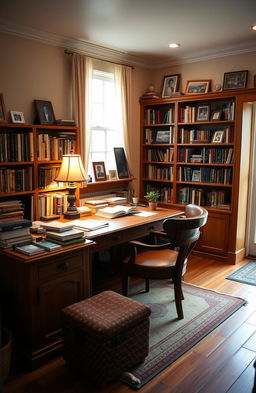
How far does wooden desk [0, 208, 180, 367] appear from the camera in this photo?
2.26 metres

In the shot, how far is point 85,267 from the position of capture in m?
2.59

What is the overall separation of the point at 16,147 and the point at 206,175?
2415mm

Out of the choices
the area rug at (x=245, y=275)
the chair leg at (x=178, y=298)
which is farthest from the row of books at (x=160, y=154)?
the chair leg at (x=178, y=298)

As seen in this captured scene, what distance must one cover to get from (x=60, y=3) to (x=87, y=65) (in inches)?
44.8

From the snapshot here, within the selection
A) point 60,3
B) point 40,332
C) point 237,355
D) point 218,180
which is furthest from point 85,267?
point 218,180

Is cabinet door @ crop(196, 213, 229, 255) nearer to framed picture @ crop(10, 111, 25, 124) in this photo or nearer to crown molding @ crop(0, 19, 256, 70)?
crown molding @ crop(0, 19, 256, 70)

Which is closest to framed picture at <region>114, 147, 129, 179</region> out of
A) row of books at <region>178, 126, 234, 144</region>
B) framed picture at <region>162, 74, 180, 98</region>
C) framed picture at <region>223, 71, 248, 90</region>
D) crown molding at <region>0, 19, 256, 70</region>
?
row of books at <region>178, 126, 234, 144</region>

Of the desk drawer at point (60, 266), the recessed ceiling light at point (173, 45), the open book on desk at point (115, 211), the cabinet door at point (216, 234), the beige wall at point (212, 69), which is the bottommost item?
the cabinet door at point (216, 234)

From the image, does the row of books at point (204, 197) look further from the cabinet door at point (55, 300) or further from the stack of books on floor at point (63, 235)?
the cabinet door at point (55, 300)

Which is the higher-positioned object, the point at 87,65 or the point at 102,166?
the point at 87,65

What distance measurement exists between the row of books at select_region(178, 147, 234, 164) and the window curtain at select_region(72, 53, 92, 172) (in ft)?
4.44

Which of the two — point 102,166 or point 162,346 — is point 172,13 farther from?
point 162,346

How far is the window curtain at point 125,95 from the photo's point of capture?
4.37m

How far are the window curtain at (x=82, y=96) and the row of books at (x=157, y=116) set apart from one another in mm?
1142
